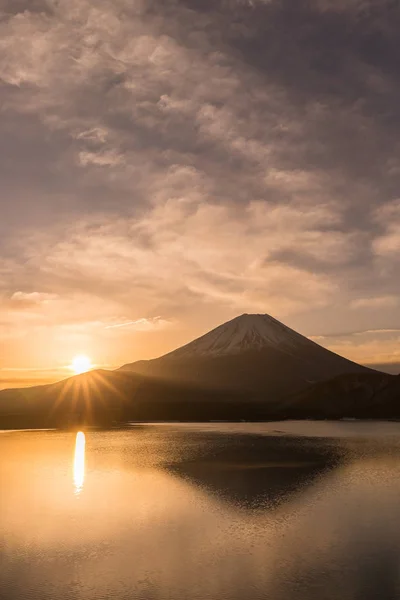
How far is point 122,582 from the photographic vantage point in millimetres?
20953

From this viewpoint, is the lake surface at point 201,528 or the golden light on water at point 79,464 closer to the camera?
the lake surface at point 201,528

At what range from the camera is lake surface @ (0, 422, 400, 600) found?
68.1 feet

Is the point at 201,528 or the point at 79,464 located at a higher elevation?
the point at 79,464

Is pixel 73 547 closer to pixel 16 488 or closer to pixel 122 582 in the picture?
pixel 122 582

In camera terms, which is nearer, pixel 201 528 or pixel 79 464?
pixel 201 528

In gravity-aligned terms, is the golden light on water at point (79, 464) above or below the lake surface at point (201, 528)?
above

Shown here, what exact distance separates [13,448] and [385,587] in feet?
203

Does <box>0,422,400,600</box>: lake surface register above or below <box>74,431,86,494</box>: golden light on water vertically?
below

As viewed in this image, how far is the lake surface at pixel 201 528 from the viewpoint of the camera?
68.1 feet

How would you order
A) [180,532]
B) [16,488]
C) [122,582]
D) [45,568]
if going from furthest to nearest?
[16,488] → [180,532] → [45,568] → [122,582]

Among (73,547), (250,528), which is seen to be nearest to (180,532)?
(250,528)

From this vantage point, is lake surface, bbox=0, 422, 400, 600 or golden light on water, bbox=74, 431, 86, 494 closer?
lake surface, bbox=0, 422, 400, 600

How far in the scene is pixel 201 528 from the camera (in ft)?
98.3

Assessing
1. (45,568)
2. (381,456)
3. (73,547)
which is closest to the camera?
(45,568)
